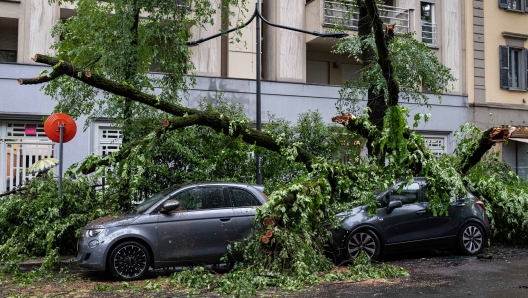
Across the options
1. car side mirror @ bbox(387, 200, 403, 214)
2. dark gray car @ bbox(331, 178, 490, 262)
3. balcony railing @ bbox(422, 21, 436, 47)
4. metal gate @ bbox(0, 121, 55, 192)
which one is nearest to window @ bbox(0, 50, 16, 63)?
metal gate @ bbox(0, 121, 55, 192)

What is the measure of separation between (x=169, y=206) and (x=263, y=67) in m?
13.1

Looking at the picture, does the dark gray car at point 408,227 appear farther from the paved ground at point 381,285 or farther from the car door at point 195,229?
the car door at point 195,229

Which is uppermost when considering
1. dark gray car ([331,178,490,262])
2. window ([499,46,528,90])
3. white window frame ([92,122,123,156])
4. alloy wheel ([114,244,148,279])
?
window ([499,46,528,90])

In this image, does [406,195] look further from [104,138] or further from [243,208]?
[104,138]

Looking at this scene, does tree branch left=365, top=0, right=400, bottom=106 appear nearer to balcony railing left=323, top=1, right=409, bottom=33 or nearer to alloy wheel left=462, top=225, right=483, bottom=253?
alloy wheel left=462, top=225, right=483, bottom=253

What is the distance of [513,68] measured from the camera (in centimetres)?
2491

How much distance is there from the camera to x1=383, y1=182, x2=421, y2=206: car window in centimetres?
1108

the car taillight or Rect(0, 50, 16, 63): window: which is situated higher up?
Rect(0, 50, 16, 63): window

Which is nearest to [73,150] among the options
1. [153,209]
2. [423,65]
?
[153,209]

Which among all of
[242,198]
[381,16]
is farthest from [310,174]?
[381,16]

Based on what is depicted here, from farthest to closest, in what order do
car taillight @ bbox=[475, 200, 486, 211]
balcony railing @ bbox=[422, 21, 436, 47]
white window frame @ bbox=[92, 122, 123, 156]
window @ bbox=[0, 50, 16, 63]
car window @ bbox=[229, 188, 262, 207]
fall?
1. balcony railing @ bbox=[422, 21, 436, 47]
2. window @ bbox=[0, 50, 16, 63]
3. white window frame @ bbox=[92, 122, 123, 156]
4. car taillight @ bbox=[475, 200, 486, 211]
5. car window @ bbox=[229, 188, 262, 207]

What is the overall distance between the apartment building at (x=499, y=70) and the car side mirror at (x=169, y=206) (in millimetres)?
17889

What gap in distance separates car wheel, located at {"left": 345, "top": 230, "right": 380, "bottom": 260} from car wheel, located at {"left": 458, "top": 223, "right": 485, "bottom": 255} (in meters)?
1.98

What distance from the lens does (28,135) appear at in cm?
1802
